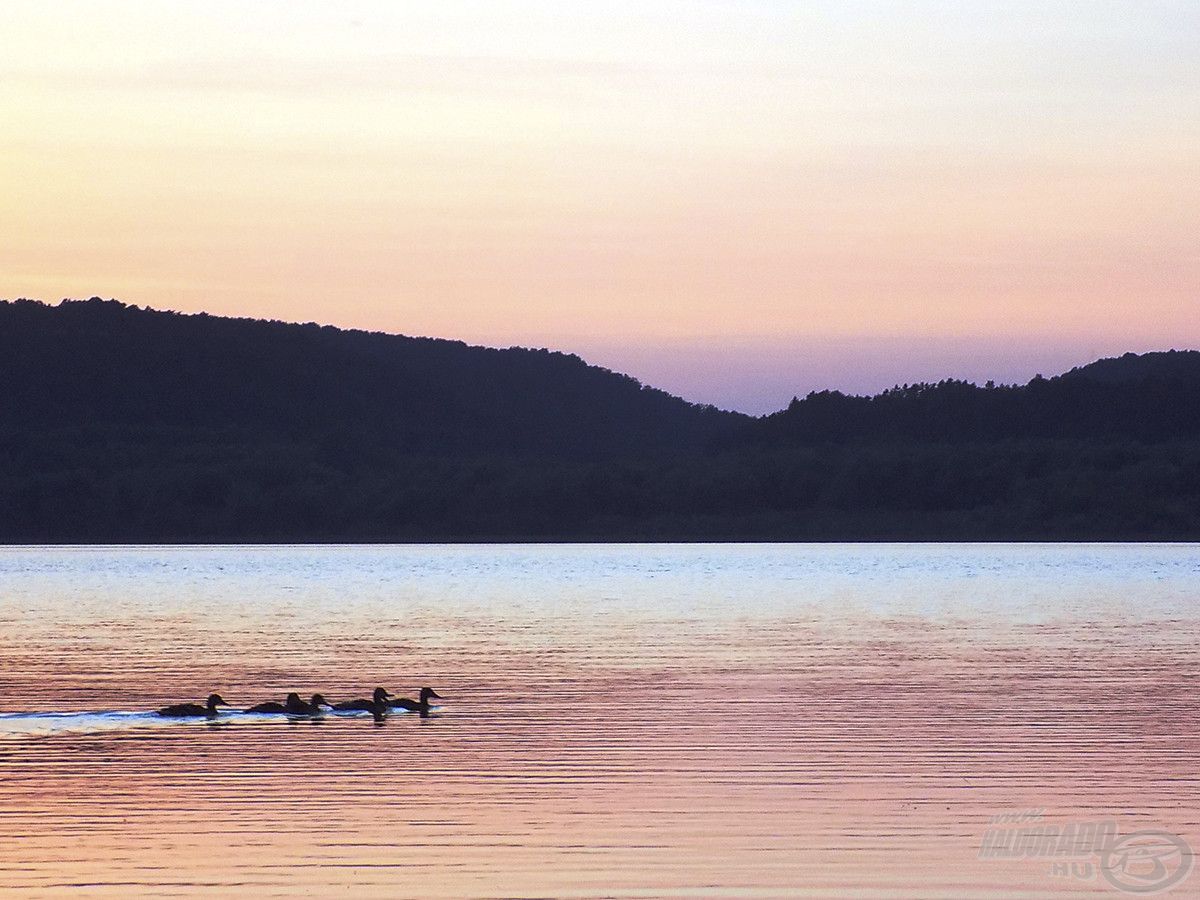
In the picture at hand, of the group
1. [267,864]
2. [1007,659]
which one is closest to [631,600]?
[1007,659]

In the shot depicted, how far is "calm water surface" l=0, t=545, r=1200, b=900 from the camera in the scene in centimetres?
1585

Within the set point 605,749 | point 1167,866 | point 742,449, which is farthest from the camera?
point 742,449

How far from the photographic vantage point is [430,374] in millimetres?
177875

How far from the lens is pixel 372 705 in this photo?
27188 mm

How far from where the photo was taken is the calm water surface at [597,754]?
1585cm

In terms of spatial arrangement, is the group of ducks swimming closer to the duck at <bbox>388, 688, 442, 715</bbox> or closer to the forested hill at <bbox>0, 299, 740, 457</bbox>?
the duck at <bbox>388, 688, 442, 715</bbox>

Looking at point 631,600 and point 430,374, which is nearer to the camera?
point 631,600

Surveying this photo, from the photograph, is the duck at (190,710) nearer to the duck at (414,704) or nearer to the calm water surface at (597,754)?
the calm water surface at (597,754)

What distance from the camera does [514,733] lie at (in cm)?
2423

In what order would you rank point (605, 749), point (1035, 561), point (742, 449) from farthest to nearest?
point (742, 449) → point (1035, 561) → point (605, 749)

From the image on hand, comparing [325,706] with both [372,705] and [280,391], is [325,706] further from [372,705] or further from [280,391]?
[280,391]

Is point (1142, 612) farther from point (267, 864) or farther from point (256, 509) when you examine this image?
point (256, 509)

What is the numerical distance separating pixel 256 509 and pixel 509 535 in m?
21.1

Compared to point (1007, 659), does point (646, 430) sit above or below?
above
